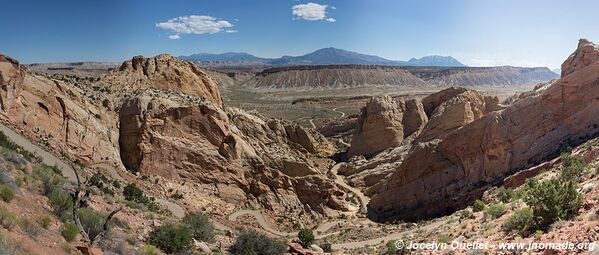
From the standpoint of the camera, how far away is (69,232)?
39.0ft

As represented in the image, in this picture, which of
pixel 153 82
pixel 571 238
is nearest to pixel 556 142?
pixel 571 238

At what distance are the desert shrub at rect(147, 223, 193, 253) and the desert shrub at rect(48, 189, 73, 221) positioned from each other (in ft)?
9.43

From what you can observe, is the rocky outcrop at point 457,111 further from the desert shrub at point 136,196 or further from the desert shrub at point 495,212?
the desert shrub at point 136,196

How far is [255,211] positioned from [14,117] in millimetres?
17862

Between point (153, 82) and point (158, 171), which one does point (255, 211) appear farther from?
point (153, 82)

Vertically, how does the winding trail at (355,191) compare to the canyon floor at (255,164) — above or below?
below

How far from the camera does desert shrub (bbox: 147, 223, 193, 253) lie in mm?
15047

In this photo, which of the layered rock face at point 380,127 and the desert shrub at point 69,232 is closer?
the desert shrub at point 69,232

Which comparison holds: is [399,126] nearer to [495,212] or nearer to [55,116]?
[495,212]

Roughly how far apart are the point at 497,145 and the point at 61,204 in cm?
2831

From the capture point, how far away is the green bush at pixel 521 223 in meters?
13.9

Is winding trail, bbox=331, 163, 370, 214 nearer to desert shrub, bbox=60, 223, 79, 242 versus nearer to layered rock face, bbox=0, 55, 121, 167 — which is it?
layered rock face, bbox=0, 55, 121, 167

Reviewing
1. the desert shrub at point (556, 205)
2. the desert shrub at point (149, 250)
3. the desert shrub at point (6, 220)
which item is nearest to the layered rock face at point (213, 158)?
the desert shrub at point (149, 250)

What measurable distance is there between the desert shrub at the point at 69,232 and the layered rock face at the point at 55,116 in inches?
733
